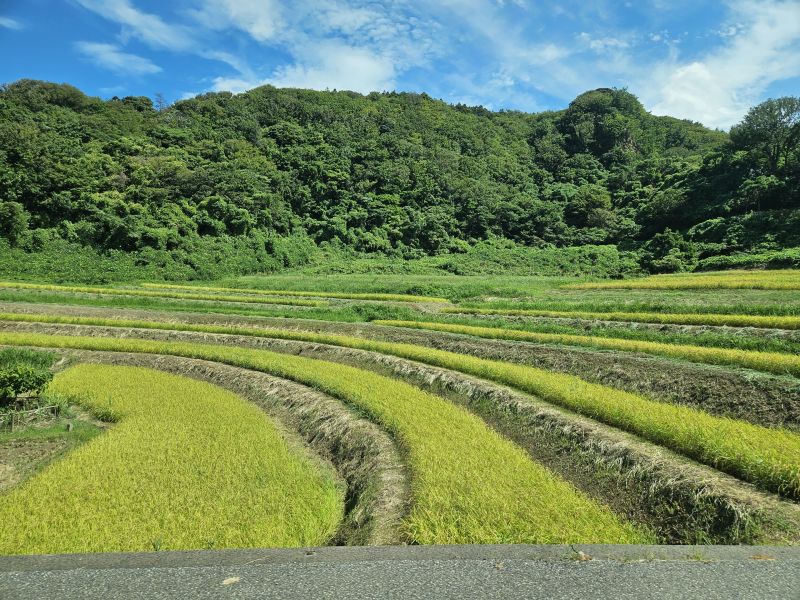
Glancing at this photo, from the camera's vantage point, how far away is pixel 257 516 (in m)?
7.13

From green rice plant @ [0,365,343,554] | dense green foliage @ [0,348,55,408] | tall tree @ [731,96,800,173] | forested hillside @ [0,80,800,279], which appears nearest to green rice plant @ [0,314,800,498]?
green rice plant @ [0,365,343,554]

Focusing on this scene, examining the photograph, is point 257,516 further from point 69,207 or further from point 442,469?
point 69,207

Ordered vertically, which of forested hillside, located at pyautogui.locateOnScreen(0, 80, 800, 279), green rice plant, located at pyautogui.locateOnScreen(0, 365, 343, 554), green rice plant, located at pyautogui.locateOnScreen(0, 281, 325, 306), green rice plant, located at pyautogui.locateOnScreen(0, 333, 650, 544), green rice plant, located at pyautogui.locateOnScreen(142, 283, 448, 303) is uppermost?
forested hillside, located at pyautogui.locateOnScreen(0, 80, 800, 279)

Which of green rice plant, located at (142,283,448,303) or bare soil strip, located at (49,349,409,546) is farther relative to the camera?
green rice plant, located at (142,283,448,303)

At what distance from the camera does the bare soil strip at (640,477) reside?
20.2 ft

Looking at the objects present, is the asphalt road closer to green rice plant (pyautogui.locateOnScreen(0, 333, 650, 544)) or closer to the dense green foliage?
green rice plant (pyautogui.locateOnScreen(0, 333, 650, 544))

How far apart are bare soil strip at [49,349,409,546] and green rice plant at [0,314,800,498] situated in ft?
9.52

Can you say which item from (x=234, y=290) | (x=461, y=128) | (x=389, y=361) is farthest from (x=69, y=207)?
(x=461, y=128)

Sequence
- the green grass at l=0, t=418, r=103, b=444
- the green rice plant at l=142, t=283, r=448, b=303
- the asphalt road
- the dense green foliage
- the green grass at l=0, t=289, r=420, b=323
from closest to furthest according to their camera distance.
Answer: the asphalt road
the green grass at l=0, t=418, r=103, b=444
the dense green foliage
the green grass at l=0, t=289, r=420, b=323
the green rice plant at l=142, t=283, r=448, b=303

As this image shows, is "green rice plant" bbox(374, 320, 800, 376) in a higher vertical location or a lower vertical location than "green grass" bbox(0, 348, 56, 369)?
higher

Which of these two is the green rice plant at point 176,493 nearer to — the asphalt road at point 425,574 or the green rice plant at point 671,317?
the asphalt road at point 425,574

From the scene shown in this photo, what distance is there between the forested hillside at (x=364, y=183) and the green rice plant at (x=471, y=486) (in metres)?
36.7

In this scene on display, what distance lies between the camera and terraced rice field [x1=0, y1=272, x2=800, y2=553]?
21.5ft

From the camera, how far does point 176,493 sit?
7910 mm
